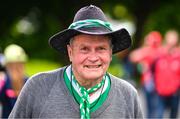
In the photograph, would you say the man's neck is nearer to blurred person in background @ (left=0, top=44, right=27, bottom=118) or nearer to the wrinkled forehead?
the wrinkled forehead

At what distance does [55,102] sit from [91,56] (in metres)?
0.38

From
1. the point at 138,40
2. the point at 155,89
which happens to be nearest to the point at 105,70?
the point at 155,89

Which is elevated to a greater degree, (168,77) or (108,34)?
(108,34)

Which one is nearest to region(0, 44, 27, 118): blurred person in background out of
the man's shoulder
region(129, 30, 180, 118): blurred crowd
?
the man's shoulder

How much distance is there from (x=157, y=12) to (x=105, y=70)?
81.3 feet

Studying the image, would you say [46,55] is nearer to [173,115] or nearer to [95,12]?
[173,115]

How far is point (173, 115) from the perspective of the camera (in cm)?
1371

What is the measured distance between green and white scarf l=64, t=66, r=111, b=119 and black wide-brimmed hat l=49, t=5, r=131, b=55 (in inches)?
7.8

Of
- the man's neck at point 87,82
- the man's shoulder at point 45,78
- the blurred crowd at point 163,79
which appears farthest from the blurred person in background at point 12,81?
the blurred crowd at point 163,79

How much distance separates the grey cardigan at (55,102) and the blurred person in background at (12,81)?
304 cm

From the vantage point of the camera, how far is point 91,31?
4.96 meters

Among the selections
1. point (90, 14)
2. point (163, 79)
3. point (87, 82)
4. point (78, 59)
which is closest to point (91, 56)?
point (78, 59)

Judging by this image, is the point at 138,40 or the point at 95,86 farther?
the point at 138,40

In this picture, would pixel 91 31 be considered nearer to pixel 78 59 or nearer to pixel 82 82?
pixel 78 59
